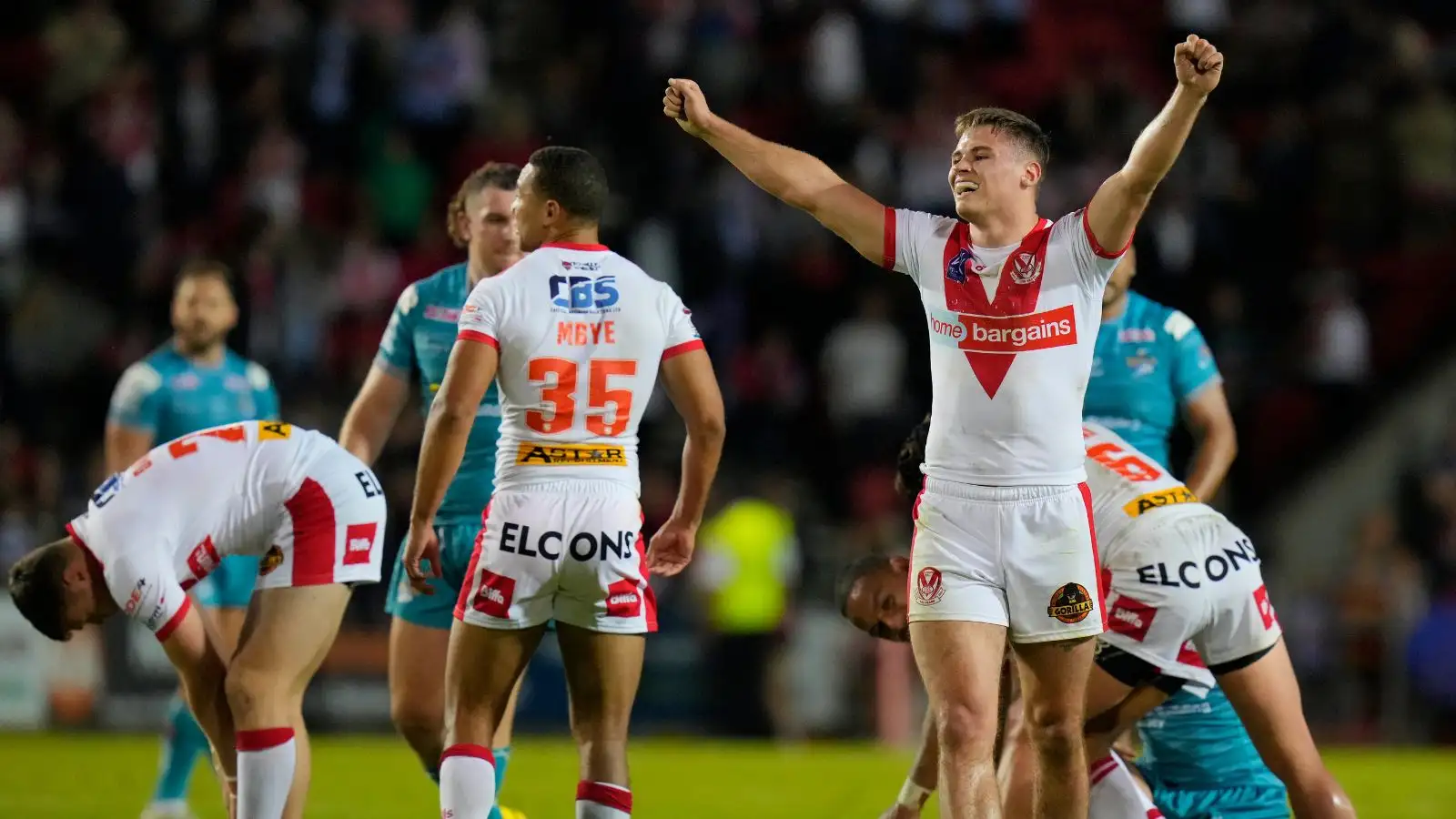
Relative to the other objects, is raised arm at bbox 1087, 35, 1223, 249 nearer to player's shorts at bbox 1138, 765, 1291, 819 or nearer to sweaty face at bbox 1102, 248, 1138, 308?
sweaty face at bbox 1102, 248, 1138, 308

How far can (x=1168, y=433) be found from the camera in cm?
837

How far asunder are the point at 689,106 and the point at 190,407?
411 centimetres

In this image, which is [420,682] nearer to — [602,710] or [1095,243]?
[602,710]

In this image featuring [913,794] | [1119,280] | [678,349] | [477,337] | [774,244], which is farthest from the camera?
[774,244]

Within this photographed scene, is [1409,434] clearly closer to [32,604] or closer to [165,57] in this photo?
[165,57]

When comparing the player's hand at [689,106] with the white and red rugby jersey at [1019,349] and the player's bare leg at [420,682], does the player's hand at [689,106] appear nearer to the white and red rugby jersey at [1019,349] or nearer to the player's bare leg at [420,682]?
the white and red rugby jersey at [1019,349]

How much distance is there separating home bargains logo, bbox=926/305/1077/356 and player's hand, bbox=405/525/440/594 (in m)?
1.92

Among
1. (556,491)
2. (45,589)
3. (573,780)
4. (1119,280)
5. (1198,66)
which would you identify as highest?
(1198,66)

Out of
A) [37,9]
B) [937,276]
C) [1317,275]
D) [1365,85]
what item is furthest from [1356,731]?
[37,9]

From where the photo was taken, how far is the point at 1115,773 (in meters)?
6.88

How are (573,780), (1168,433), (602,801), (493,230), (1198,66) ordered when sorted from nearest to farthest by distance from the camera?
(1198,66)
(602,801)
(493,230)
(1168,433)
(573,780)

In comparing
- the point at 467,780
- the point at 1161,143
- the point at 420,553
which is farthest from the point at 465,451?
the point at 1161,143

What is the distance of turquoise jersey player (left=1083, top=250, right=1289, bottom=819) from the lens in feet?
24.3

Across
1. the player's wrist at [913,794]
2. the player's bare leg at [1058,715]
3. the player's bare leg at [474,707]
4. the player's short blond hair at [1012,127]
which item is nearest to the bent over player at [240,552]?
the player's bare leg at [474,707]
